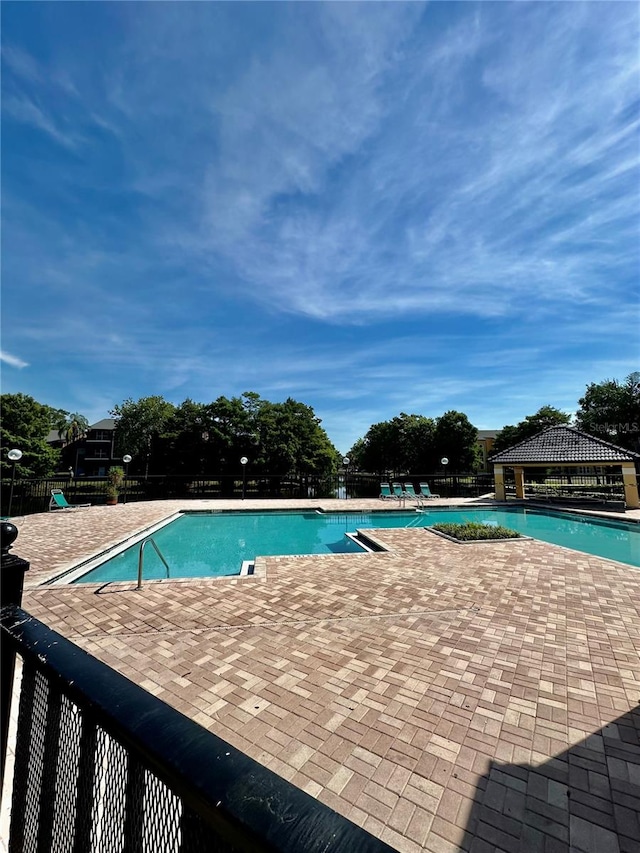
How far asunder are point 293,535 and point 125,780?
11.1 metres

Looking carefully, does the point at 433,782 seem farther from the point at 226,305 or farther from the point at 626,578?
the point at 226,305

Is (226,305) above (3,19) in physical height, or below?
above

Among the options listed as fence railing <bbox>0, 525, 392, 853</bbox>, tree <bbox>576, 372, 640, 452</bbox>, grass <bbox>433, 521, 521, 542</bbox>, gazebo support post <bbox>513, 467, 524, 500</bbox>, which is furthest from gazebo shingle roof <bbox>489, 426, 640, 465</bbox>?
fence railing <bbox>0, 525, 392, 853</bbox>

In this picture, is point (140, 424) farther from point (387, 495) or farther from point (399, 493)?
point (399, 493)

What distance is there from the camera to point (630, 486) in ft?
46.9

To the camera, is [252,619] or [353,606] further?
[353,606]

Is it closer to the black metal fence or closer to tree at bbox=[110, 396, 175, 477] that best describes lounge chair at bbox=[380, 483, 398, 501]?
the black metal fence

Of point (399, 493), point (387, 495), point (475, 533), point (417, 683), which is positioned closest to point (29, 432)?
point (387, 495)

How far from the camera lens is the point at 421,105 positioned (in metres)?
6.22

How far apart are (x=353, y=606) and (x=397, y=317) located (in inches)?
536

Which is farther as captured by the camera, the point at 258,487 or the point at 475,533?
the point at 258,487

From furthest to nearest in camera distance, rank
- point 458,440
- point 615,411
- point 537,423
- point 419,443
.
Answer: point 537,423 → point 419,443 → point 458,440 → point 615,411

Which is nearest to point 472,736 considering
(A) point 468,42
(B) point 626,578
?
(B) point 626,578

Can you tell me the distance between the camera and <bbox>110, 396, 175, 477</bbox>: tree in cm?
3059
